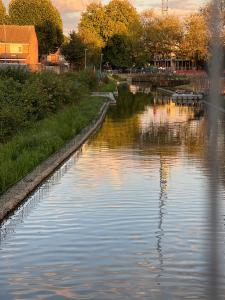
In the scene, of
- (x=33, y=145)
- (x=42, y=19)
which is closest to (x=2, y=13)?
(x=42, y=19)

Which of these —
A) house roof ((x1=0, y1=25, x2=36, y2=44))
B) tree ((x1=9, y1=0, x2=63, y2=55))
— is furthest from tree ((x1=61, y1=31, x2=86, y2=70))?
house roof ((x1=0, y1=25, x2=36, y2=44))

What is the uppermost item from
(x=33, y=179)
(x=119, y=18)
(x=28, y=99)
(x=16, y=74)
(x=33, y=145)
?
(x=119, y=18)

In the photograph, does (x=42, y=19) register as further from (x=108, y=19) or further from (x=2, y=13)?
(x=108, y=19)

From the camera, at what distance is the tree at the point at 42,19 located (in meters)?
107

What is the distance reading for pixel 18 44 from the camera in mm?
99188

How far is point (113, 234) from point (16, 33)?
8966 cm

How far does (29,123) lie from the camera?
25.6 m

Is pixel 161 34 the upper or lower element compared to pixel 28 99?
upper

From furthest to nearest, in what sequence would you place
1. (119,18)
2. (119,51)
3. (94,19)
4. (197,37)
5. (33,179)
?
(119,18) < (94,19) < (119,51) < (197,37) < (33,179)

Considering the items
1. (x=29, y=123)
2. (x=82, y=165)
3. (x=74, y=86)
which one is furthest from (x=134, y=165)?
(x=74, y=86)

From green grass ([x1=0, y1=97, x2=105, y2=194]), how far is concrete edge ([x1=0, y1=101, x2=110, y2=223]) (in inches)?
5.9

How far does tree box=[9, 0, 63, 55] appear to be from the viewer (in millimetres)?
106875

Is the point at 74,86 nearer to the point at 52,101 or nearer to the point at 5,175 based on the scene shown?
the point at 52,101

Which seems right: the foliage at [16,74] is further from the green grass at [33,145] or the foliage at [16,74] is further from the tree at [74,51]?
the tree at [74,51]
